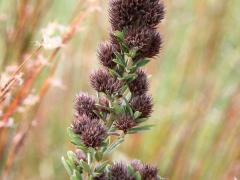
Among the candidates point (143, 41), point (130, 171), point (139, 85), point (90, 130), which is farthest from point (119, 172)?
point (143, 41)

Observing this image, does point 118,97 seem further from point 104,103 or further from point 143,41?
point 143,41

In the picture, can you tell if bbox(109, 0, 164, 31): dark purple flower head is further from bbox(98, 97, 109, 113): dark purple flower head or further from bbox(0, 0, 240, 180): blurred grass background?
bbox(0, 0, 240, 180): blurred grass background

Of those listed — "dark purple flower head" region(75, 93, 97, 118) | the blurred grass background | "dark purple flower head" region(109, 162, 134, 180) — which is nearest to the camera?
"dark purple flower head" region(109, 162, 134, 180)

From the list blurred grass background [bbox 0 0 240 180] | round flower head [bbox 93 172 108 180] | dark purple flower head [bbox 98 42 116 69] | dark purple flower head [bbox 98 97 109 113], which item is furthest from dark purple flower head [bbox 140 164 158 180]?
blurred grass background [bbox 0 0 240 180]

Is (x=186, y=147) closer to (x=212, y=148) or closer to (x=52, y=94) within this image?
(x=212, y=148)

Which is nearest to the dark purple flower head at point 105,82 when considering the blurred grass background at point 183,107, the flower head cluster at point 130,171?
the flower head cluster at point 130,171

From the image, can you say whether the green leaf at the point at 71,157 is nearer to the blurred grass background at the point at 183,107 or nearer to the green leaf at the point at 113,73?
the green leaf at the point at 113,73
